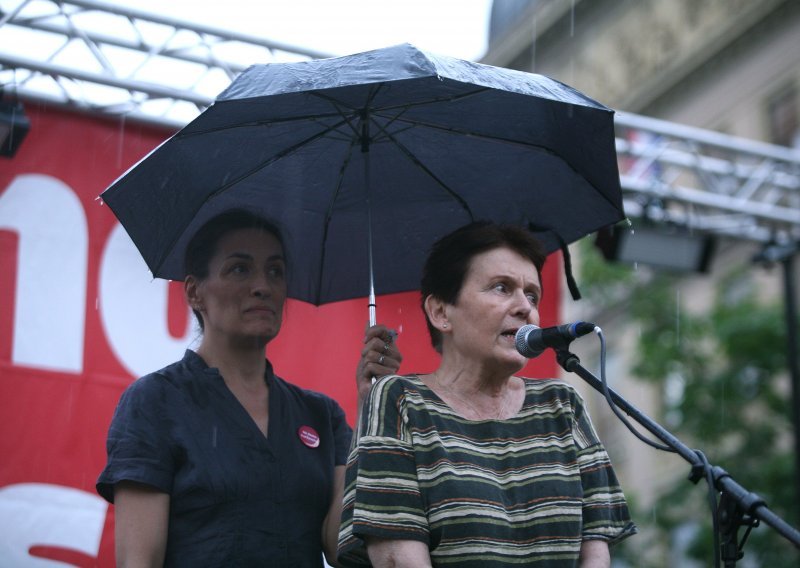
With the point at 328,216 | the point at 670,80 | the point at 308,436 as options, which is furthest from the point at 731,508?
the point at 670,80

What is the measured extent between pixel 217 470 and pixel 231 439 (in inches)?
5.2

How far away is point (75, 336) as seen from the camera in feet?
19.9

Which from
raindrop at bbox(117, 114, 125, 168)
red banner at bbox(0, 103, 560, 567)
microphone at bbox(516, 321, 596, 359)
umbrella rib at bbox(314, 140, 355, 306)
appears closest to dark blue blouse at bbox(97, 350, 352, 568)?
umbrella rib at bbox(314, 140, 355, 306)

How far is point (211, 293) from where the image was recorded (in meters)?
3.85

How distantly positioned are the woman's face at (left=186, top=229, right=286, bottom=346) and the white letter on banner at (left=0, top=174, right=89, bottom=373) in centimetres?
225

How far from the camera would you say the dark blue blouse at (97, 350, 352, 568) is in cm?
345

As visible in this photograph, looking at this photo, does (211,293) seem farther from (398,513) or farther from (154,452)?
(398,513)

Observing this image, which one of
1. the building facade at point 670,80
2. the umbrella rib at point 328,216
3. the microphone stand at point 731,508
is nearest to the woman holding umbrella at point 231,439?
the umbrella rib at point 328,216

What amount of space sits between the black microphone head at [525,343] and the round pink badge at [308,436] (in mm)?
767

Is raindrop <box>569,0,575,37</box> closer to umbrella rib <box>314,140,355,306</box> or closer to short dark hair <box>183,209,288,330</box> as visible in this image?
umbrella rib <box>314,140,355,306</box>

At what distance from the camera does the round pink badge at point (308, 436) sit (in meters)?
3.77

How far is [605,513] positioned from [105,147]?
3902mm

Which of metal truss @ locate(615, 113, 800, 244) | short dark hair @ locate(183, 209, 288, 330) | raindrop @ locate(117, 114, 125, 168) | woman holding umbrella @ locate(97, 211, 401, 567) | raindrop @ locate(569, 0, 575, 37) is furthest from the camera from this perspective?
raindrop @ locate(569, 0, 575, 37)

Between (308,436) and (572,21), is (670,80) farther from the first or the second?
(308,436)
